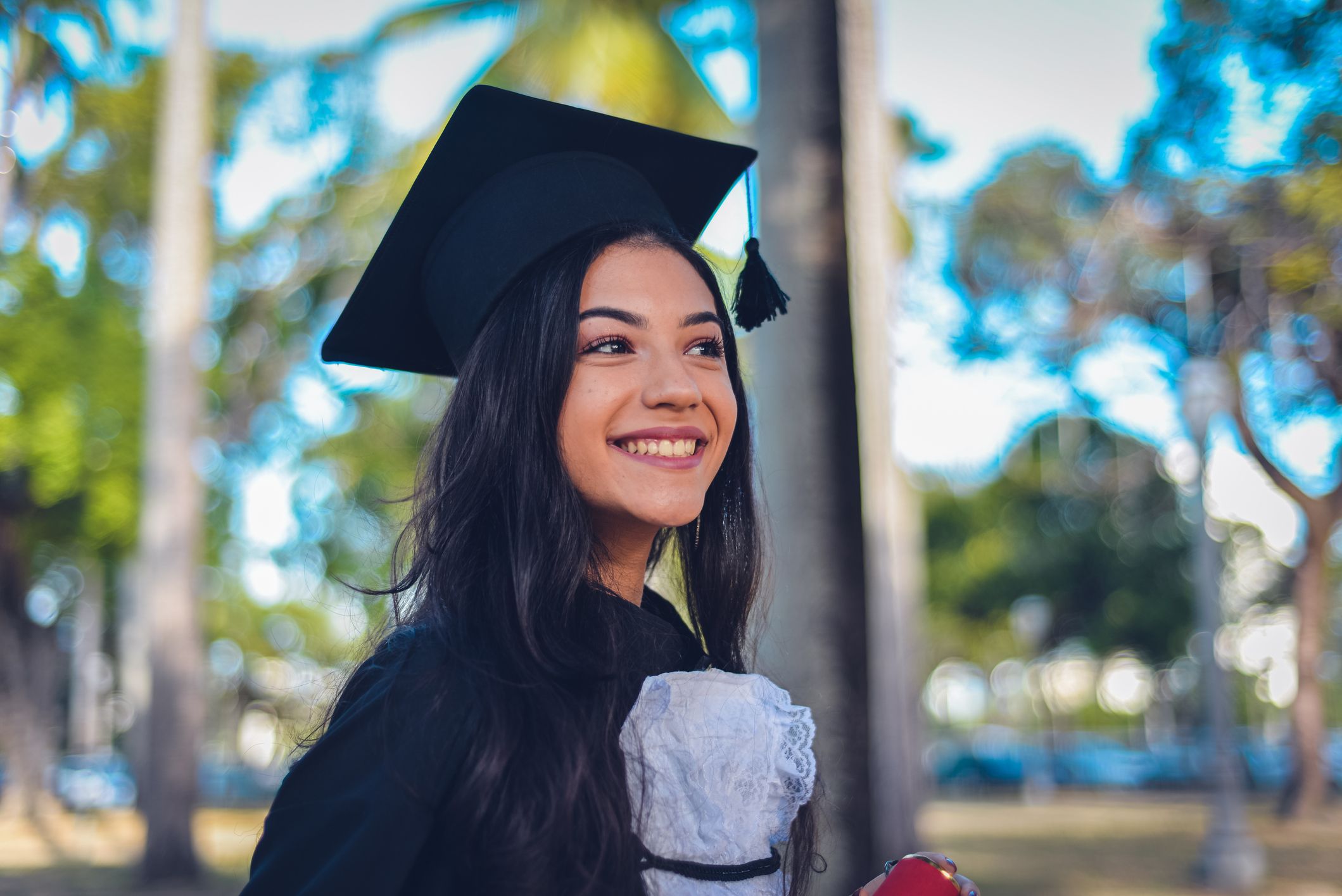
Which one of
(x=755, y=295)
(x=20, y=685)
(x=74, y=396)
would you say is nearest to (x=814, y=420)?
(x=755, y=295)

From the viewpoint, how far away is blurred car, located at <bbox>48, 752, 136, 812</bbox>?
2366 cm

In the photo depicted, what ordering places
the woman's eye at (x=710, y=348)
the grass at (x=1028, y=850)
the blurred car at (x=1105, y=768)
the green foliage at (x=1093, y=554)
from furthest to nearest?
the green foliage at (x=1093, y=554) → the blurred car at (x=1105, y=768) → the grass at (x=1028, y=850) → the woman's eye at (x=710, y=348)

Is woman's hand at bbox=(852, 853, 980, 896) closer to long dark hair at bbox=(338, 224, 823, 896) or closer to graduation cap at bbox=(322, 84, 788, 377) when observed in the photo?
long dark hair at bbox=(338, 224, 823, 896)

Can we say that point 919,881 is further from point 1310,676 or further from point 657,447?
point 1310,676

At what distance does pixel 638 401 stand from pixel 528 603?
314mm

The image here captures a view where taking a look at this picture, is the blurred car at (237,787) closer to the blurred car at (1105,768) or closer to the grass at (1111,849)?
the grass at (1111,849)

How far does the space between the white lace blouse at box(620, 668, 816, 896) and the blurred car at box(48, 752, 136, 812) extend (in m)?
22.7

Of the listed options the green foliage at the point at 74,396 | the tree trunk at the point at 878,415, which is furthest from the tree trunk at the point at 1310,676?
the green foliage at the point at 74,396

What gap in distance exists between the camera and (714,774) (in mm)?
1496

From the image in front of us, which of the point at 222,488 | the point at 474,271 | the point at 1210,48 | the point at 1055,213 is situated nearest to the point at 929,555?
the point at 222,488

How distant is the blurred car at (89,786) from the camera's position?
931 inches

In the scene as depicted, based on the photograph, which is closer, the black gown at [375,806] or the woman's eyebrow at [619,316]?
the black gown at [375,806]

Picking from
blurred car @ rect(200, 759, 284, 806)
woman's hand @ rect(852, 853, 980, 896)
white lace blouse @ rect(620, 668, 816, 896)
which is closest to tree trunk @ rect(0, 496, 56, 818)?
blurred car @ rect(200, 759, 284, 806)

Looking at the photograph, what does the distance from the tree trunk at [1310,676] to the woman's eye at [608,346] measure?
10.9m
